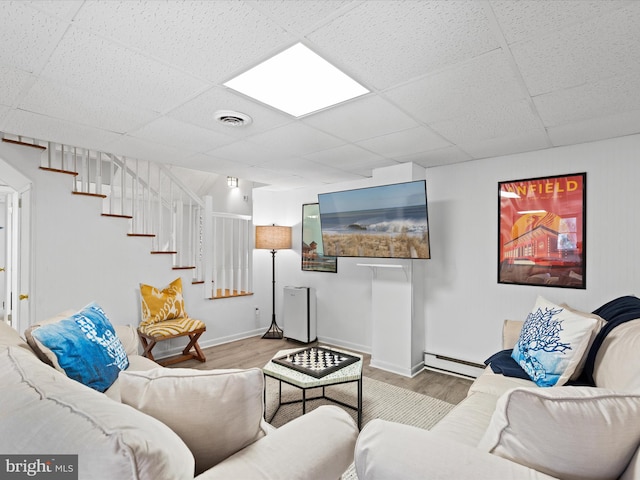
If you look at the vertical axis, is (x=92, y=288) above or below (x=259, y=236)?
below

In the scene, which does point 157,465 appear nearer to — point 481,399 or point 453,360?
point 481,399

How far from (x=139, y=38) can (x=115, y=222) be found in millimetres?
2680

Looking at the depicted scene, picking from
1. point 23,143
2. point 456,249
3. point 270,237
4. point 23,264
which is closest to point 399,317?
point 456,249

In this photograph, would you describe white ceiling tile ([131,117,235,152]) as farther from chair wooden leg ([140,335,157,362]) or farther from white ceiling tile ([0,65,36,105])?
chair wooden leg ([140,335,157,362])

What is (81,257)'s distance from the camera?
3383 millimetres

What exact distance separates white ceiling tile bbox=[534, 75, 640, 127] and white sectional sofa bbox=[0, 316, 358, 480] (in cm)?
214

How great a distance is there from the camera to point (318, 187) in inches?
191

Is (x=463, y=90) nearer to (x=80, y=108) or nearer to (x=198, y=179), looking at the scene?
(x=80, y=108)

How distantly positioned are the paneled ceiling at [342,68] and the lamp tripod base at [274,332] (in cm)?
292

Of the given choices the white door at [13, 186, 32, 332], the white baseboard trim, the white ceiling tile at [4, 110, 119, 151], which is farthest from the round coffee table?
the white door at [13, 186, 32, 332]

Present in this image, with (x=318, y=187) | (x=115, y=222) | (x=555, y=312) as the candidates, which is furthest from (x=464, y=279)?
(x=115, y=222)

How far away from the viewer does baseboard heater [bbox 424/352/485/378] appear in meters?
3.40

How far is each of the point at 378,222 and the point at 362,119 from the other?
1.28 meters

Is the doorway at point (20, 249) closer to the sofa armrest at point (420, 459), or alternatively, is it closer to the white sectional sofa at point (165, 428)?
the white sectional sofa at point (165, 428)
